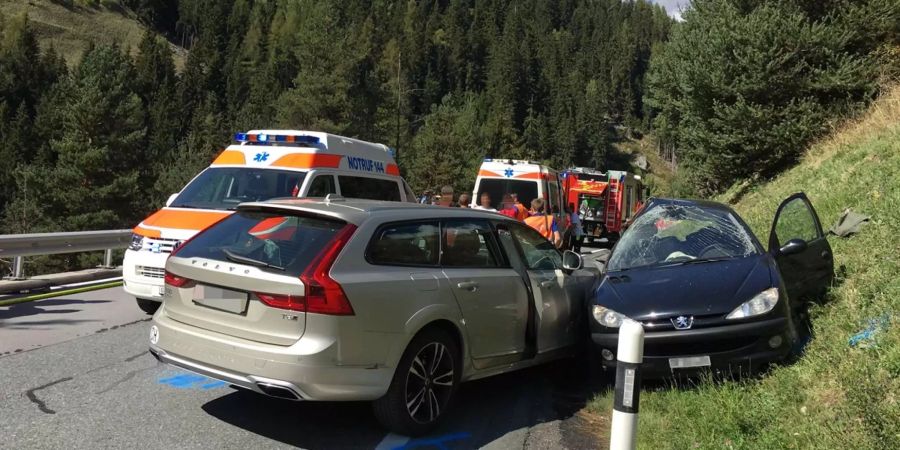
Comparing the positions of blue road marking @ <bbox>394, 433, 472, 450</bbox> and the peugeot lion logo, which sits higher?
the peugeot lion logo

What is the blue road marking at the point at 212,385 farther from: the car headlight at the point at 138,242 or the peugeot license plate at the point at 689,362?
the peugeot license plate at the point at 689,362

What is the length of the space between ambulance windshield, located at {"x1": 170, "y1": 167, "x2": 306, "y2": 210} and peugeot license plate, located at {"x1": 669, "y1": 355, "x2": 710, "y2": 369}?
17.0 ft

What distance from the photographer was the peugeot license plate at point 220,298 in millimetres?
4176

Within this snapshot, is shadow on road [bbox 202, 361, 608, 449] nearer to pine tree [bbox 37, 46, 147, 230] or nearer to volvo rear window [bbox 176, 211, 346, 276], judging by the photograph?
volvo rear window [bbox 176, 211, 346, 276]

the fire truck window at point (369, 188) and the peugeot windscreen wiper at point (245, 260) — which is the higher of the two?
the fire truck window at point (369, 188)

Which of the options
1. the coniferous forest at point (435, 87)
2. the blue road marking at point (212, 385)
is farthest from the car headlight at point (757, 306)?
the coniferous forest at point (435, 87)

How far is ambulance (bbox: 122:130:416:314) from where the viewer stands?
7.38m

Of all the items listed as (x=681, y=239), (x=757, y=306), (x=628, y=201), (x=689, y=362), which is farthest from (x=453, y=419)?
(x=628, y=201)

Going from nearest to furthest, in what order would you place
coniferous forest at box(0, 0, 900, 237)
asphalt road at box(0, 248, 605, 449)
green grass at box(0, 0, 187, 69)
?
asphalt road at box(0, 248, 605, 449) → coniferous forest at box(0, 0, 900, 237) → green grass at box(0, 0, 187, 69)

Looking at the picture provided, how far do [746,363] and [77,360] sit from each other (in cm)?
575

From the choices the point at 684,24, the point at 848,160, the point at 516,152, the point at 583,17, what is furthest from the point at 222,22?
the point at 848,160

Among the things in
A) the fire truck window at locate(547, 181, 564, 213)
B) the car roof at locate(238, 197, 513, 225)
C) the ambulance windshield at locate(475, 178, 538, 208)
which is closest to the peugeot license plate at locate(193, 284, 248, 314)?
the car roof at locate(238, 197, 513, 225)

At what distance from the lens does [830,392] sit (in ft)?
14.1

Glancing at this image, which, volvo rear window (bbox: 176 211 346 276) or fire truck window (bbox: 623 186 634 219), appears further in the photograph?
fire truck window (bbox: 623 186 634 219)
